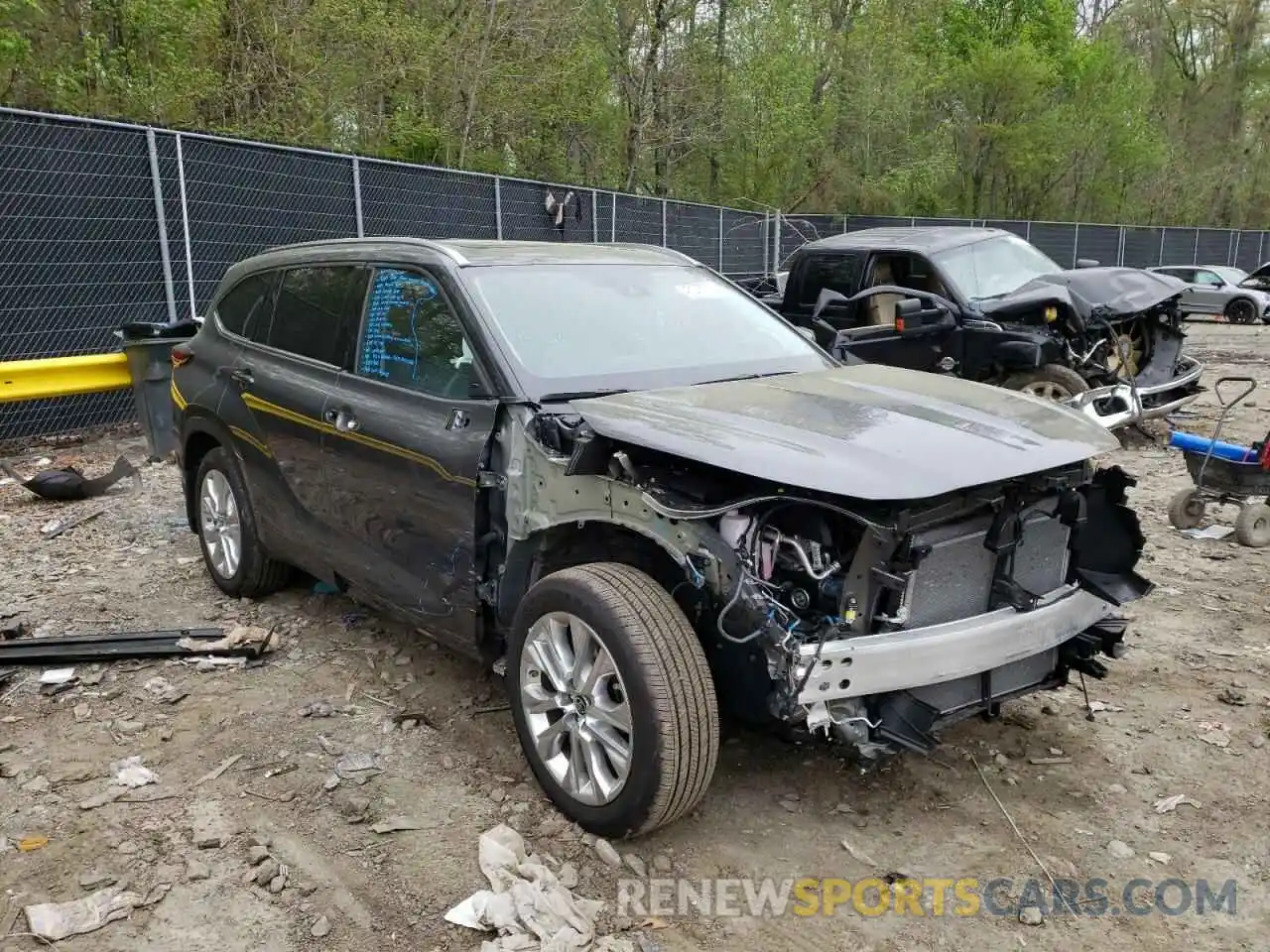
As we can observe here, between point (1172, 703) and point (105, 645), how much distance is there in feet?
15.1

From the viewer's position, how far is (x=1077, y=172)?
36.1m

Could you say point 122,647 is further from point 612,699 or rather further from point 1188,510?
point 1188,510

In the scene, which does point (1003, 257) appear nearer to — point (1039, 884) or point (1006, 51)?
point (1039, 884)

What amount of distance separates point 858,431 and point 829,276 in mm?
7126

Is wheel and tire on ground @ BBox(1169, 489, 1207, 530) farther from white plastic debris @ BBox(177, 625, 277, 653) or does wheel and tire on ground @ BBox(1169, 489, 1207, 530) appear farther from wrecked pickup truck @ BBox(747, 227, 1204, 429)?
white plastic debris @ BBox(177, 625, 277, 653)

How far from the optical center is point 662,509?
9.64 ft

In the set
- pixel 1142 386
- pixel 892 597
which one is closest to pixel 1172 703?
pixel 892 597

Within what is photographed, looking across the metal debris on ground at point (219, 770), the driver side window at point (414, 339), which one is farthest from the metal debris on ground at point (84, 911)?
the driver side window at point (414, 339)

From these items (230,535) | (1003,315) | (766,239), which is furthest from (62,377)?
(766,239)

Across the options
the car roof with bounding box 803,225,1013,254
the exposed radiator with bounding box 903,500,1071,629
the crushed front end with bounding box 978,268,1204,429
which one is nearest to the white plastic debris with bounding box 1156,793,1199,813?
the exposed radiator with bounding box 903,500,1071,629

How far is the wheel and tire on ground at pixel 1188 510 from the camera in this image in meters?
6.22

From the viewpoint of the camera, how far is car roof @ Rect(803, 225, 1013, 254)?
30.6 ft

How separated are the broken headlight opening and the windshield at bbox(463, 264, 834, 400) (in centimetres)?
100

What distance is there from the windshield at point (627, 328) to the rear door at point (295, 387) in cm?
81
